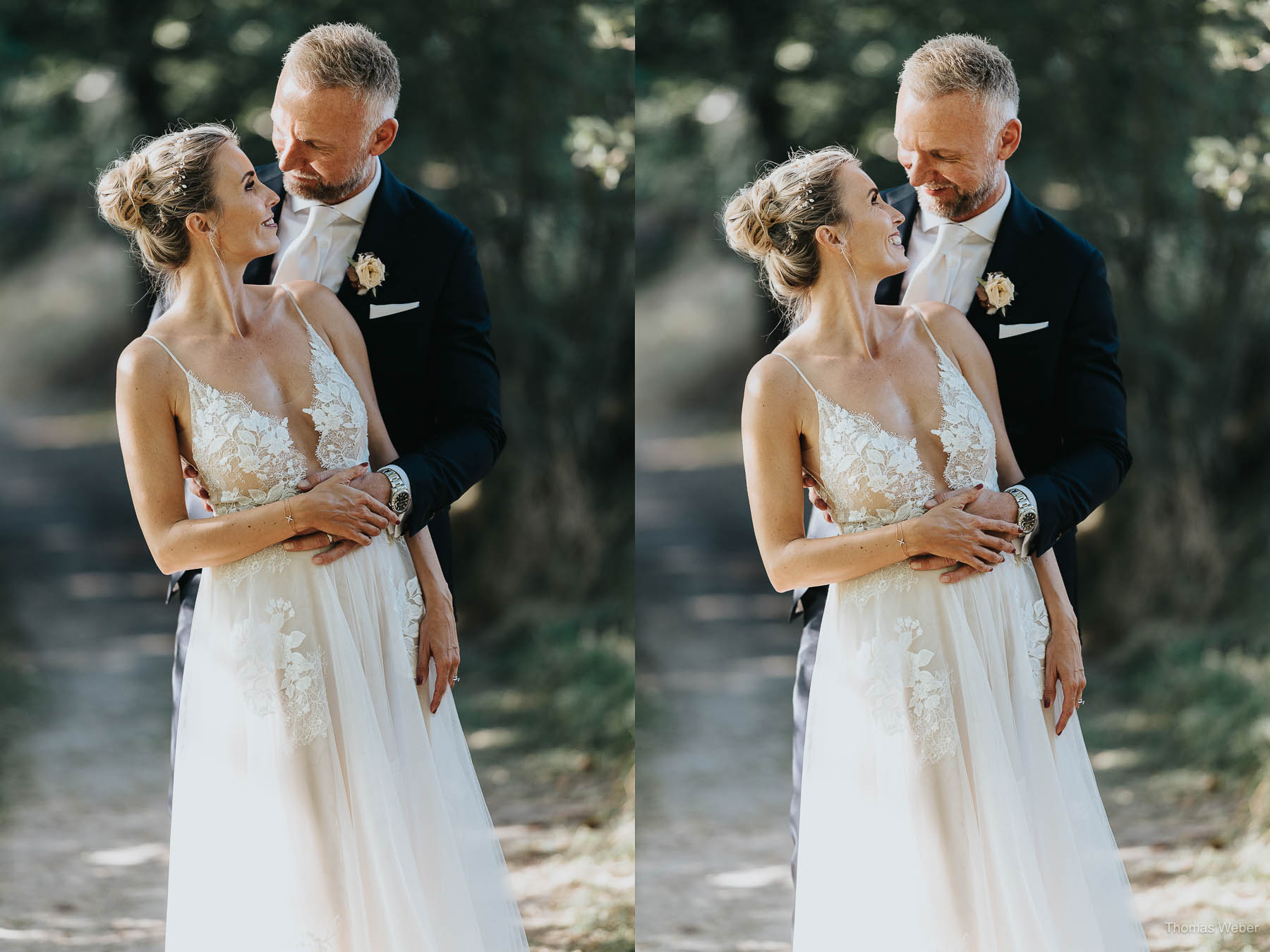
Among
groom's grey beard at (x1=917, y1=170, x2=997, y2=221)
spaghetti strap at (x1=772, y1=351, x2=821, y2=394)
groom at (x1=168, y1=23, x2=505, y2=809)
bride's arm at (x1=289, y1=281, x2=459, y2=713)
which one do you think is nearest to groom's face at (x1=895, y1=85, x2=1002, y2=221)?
groom's grey beard at (x1=917, y1=170, x2=997, y2=221)

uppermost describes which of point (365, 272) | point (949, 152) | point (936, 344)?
point (949, 152)

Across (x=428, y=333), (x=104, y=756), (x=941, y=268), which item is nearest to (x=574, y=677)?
(x=104, y=756)

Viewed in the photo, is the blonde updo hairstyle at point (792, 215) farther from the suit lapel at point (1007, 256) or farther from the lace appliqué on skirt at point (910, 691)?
the lace appliqué on skirt at point (910, 691)

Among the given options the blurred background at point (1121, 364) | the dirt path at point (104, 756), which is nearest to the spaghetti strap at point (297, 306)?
the dirt path at point (104, 756)

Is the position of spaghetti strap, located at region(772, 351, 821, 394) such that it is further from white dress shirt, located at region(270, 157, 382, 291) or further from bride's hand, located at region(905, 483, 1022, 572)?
white dress shirt, located at region(270, 157, 382, 291)

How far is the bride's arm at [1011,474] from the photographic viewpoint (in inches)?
111

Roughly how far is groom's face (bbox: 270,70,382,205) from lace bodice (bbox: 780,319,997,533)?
46.9 inches

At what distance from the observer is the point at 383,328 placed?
10.1ft

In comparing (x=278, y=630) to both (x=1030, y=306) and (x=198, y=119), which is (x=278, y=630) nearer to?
(x=1030, y=306)

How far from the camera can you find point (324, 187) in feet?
9.85

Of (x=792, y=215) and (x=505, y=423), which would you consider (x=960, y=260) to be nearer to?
(x=792, y=215)

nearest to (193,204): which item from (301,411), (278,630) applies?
(301,411)

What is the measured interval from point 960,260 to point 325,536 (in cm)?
163

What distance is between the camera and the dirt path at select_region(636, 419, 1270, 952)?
4.80 meters
